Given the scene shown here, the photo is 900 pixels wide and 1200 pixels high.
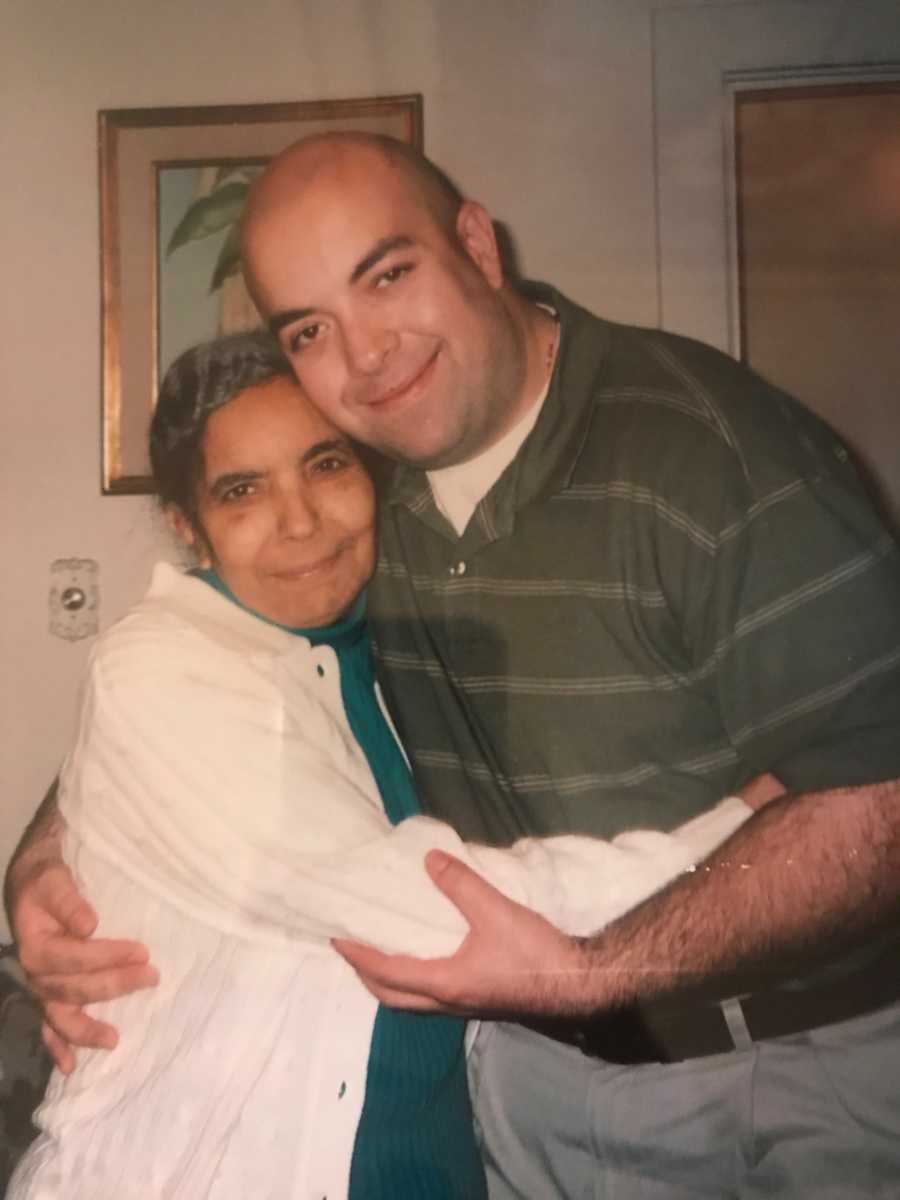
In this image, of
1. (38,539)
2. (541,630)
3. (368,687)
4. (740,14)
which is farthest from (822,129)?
(38,539)

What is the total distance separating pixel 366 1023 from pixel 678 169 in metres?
0.72

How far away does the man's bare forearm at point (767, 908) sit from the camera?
0.73m

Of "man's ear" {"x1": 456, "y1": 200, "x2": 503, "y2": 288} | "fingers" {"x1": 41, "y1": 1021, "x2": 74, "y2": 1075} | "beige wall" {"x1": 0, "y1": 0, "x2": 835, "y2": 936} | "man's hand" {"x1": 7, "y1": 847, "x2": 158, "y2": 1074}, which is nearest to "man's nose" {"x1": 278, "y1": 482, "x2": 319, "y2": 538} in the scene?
"beige wall" {"x1": 0, "y1": 0, "x2": 835, "y2": 936}

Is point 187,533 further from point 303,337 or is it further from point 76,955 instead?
point 76,955

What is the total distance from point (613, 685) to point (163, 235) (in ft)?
1.73

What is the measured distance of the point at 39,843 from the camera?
86cm

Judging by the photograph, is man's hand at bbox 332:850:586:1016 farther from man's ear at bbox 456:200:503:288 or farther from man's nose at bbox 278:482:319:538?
man's ear at bbox 456:200:503:288

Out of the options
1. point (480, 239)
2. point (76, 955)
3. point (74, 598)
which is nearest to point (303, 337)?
point (480, 239)

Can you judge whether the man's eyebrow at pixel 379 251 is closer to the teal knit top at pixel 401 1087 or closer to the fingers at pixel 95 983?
the teal knit top at pixel 401 1087

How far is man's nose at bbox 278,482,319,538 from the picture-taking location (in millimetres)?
816

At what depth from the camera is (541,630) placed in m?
0.79

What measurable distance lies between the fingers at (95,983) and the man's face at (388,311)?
47cm

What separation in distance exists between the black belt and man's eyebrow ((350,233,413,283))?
0.60 m

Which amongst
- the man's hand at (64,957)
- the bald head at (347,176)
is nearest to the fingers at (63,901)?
the man's hand at (64,957)
